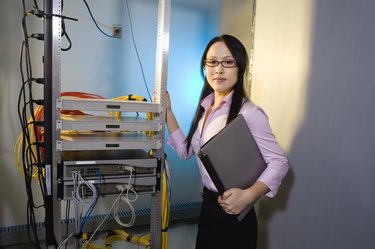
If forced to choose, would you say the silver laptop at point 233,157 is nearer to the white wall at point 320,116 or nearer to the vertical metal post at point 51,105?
the white wall at point 320,116

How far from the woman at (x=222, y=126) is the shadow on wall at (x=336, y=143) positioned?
0.26 m

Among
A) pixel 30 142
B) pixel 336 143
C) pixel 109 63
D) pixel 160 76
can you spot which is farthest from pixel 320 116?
pixel 109 63

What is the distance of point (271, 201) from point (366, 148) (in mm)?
642

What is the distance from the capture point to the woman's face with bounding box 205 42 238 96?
1.11 metres

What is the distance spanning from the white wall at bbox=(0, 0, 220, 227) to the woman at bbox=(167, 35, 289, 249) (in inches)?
44.5

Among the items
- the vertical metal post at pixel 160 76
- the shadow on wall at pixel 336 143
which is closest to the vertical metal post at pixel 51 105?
the vertical metal post at pixel 160 76

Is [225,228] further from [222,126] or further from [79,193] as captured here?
[79,193]

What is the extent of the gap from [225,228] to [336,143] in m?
0.59

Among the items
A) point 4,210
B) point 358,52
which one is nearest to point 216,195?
point 358,52

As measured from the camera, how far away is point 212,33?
2.49 metres

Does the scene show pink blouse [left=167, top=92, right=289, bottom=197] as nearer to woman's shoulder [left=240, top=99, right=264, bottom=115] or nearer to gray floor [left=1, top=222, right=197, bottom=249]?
woman's shoulder [left=240, top=99, right=264, bottom=115]

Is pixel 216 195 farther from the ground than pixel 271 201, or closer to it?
farther from the ground

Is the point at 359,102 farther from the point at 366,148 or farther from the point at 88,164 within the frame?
the point at 88,164

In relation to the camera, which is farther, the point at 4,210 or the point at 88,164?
the point at 4,210
